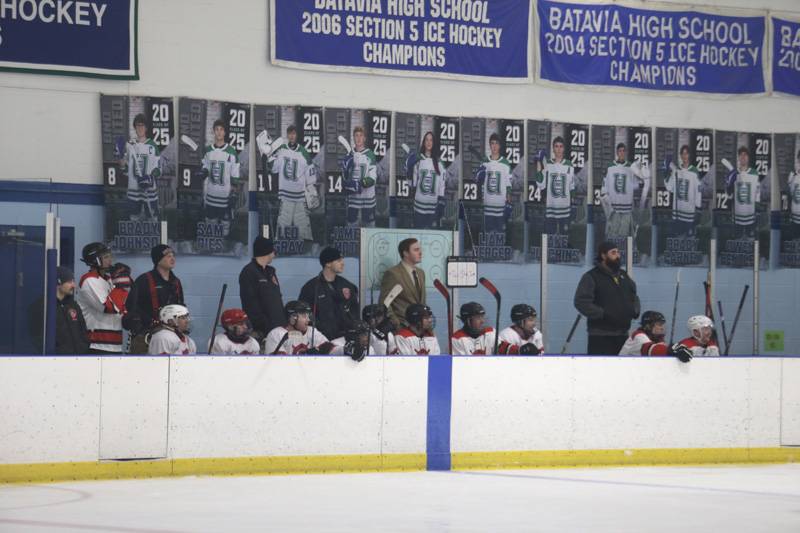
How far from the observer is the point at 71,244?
13.2 m

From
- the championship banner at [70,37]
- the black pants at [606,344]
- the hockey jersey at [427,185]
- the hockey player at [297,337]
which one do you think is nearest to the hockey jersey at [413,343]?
the hockey player at [297,337]

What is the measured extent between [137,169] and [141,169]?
0.12ft

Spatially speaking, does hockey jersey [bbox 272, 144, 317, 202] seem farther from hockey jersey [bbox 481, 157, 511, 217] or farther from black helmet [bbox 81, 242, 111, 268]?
black helmet [bbox 81, 242, 111, 268]

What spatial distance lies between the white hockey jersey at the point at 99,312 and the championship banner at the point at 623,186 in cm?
592

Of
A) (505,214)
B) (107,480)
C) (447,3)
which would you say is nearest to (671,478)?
(107,480)

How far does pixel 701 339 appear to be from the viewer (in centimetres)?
1249

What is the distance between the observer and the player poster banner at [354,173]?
14.5 metres

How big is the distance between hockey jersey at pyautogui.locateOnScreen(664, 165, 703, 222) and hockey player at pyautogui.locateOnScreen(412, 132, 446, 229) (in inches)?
108

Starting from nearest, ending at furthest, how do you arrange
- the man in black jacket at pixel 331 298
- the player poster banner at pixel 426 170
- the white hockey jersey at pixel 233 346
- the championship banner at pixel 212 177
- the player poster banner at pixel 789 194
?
the white hockey jersey at pixel 233 346 < the man in black jacket at pixel 331 298 < the championship banner at pixel 212 177 < the player poster banner at pixel 426 170 < the player poster banner at pixel 789 194

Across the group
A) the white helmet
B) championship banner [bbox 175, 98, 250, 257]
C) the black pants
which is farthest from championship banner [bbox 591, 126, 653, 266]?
the white helmet

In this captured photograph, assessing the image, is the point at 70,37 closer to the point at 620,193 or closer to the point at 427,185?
the point at 427,185

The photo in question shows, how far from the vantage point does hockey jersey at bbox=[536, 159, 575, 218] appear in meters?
15.5

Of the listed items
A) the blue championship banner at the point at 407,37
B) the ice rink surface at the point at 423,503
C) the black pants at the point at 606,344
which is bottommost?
the ice rink surface at the point at 423,503

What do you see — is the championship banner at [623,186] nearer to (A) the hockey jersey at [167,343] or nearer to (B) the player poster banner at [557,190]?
(B) the player poster banner at [557,190]
